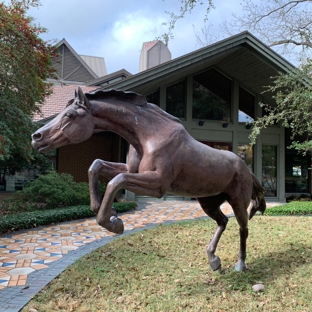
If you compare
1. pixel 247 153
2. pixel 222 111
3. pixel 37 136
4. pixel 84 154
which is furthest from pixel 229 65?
pixel 37 136

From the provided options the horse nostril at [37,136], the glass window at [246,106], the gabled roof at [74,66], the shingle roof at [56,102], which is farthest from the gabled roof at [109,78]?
the horse nostril at [37,136]

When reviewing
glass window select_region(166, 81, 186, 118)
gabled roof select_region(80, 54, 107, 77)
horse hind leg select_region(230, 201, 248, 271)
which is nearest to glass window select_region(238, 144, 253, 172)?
glass window select_region(166, 81, 186, 118)

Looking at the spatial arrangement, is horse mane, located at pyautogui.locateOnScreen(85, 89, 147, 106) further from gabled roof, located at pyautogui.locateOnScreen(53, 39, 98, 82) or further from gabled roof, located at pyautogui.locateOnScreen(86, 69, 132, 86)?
gabled roof, located at pyautogui.locateOnScreen(53, 39, 98, 82)

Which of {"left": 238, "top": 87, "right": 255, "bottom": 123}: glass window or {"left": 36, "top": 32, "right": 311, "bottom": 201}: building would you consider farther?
{"left": 238, "top": 87, "right": 255, "bottom": 123}: glass window

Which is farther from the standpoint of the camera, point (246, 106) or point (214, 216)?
point (246, 106)

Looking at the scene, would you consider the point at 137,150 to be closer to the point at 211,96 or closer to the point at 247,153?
the point at 211,96

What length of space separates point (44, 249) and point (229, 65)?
1139cm

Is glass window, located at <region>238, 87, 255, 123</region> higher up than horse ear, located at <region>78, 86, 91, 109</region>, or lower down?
higher up

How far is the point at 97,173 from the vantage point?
3033 millimetres

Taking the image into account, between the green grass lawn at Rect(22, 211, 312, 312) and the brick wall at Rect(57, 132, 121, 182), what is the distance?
29.6 feet

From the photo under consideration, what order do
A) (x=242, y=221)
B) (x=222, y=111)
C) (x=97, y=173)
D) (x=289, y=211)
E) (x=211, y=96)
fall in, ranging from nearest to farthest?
(x=97, y=173) → (x=242, y=221) → (x=289, y=211) → (x=211, y=96) → (x=222, y=111)

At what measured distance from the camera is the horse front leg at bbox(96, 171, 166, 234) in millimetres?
2697

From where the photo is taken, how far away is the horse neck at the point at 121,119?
10.0ft

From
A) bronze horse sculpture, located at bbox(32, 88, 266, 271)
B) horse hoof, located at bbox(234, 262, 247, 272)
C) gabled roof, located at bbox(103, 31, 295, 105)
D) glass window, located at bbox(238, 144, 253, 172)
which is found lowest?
horse hoof, located at bbox(234, 262, 247, 272)
